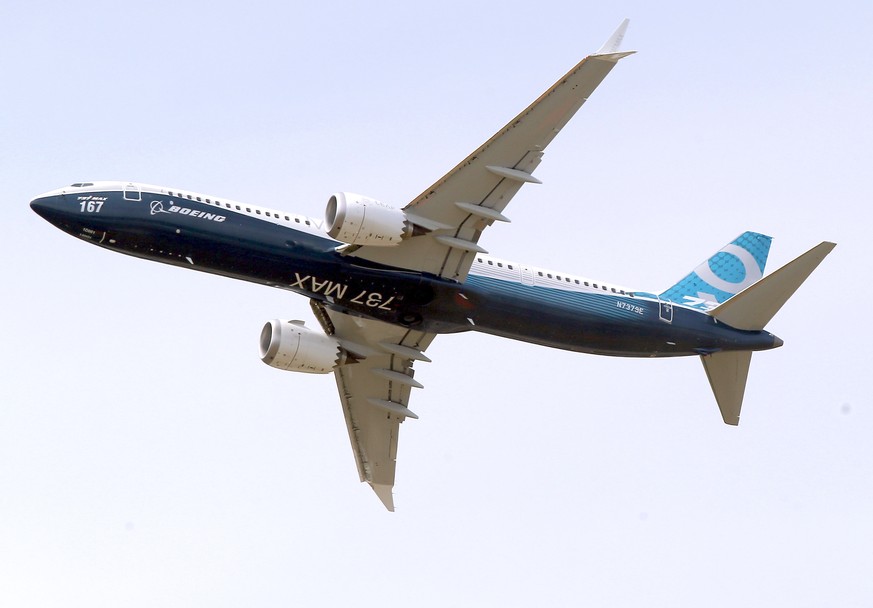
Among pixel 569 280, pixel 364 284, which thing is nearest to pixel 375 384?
pixel 364 284

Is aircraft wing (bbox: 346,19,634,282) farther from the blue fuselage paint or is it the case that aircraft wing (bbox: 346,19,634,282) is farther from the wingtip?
the wingtip

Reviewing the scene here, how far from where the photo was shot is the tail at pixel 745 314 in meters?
51.8

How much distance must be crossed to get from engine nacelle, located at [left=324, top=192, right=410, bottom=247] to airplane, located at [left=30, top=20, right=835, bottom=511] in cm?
5

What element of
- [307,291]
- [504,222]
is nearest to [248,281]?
[307,291]

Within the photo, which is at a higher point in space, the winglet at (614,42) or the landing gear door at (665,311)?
the winglet at (614,42)

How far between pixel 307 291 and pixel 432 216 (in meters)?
5.41

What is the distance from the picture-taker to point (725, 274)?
57.9 m

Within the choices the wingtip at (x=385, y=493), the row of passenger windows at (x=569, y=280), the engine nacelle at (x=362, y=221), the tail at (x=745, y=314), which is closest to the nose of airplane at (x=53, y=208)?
the engine nacelle at (x=362, y=221)

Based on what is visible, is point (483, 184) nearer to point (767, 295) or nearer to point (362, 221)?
point (362, 221)

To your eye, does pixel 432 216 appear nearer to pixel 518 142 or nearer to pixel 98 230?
pixel 518 142

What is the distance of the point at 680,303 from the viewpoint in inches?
2165

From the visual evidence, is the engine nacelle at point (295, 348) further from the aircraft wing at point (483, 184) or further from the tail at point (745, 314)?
the tail at point (745, 314)

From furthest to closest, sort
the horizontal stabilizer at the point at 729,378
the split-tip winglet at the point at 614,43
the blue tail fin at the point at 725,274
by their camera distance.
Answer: the blue tail fin at the point at 725,274, the horizontal stabilizer at the point at 729,378, the split-tip winglet at the point at 614,43

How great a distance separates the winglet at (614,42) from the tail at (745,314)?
12379 millimetres
